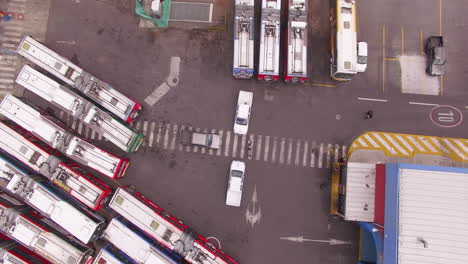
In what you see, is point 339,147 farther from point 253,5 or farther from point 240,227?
point 253,5

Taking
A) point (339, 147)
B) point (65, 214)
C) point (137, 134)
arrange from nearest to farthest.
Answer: point (65, 214), point (137, 134), point (339, 147)

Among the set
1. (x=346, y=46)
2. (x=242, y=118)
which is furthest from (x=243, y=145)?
(x=346, y=46)

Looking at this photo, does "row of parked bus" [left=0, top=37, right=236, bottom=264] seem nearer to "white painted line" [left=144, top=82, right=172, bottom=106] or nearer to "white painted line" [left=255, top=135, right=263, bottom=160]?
"white painted line" [left=144, top=82, right=172, bottom=106]

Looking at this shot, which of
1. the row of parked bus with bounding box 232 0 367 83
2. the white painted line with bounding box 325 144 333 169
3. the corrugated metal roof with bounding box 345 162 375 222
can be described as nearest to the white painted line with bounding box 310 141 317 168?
the white painted line with bounding box 325 144 333 169

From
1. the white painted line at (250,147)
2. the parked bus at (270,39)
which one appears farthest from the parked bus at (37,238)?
the parked bus at (270,39)

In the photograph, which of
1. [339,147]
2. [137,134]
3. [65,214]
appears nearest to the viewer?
[65,214]

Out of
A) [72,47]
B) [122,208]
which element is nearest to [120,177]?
[122,208]

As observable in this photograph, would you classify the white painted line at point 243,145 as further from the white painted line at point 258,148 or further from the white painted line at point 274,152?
the white painted line at point 274,152
